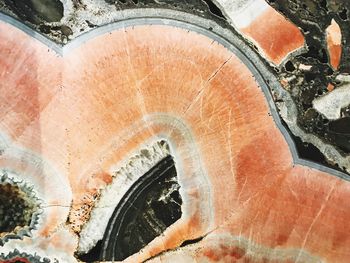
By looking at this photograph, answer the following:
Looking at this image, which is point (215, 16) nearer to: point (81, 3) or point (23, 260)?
point (81, 3)

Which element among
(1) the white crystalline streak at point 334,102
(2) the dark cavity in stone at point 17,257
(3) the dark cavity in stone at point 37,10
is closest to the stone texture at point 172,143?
(2) the dark cavity in stone at point 17,257

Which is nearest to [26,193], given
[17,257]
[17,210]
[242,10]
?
[17,210]

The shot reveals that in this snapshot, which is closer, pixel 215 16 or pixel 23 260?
pixel 23 260

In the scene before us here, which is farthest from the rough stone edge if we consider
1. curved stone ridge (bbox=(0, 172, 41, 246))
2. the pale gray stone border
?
the pale gray stone border

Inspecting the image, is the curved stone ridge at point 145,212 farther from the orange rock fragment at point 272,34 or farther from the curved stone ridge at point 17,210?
the orange rock fragment at point 272,34

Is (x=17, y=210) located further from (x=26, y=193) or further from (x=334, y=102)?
(x=334, y=102)

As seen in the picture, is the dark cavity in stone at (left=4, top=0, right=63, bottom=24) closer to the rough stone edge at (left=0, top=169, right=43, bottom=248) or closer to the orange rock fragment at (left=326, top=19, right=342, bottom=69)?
the rough stone edge at (left=0, top=169, right=43, bottom=248)

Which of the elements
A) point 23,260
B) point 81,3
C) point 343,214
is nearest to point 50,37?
point 81,3
